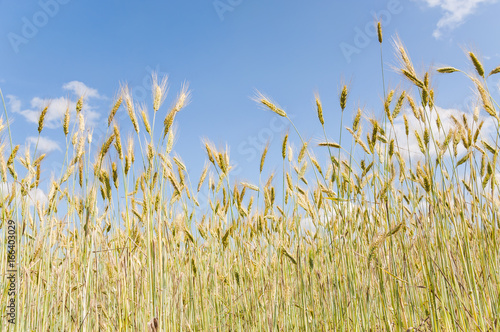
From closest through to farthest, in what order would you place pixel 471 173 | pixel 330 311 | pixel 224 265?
pixel 330 311 → pixel 471 173 → pixel 224 265

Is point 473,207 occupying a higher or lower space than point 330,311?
higher

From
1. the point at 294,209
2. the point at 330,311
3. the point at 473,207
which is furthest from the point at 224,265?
the point at 473,207

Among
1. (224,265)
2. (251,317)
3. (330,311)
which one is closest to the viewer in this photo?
(330,311)

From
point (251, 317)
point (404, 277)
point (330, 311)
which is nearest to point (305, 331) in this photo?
point (330, 311)

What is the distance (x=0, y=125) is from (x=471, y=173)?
277 centimetres

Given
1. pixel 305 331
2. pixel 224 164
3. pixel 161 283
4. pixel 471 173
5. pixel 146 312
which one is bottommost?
pixel 305 331

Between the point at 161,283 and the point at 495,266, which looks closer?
the point at 161,283

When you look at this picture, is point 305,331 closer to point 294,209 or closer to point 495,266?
point 294,209

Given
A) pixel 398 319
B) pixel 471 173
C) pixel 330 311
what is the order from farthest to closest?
1. pixel 471 173
2. pixel 330 311
3. pixel 398 319

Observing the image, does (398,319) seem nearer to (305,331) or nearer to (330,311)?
(330,311)

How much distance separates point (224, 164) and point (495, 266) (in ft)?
5.06

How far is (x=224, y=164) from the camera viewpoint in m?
2.27

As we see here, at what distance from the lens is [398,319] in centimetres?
173

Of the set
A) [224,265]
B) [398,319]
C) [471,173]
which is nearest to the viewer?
[398,319]
